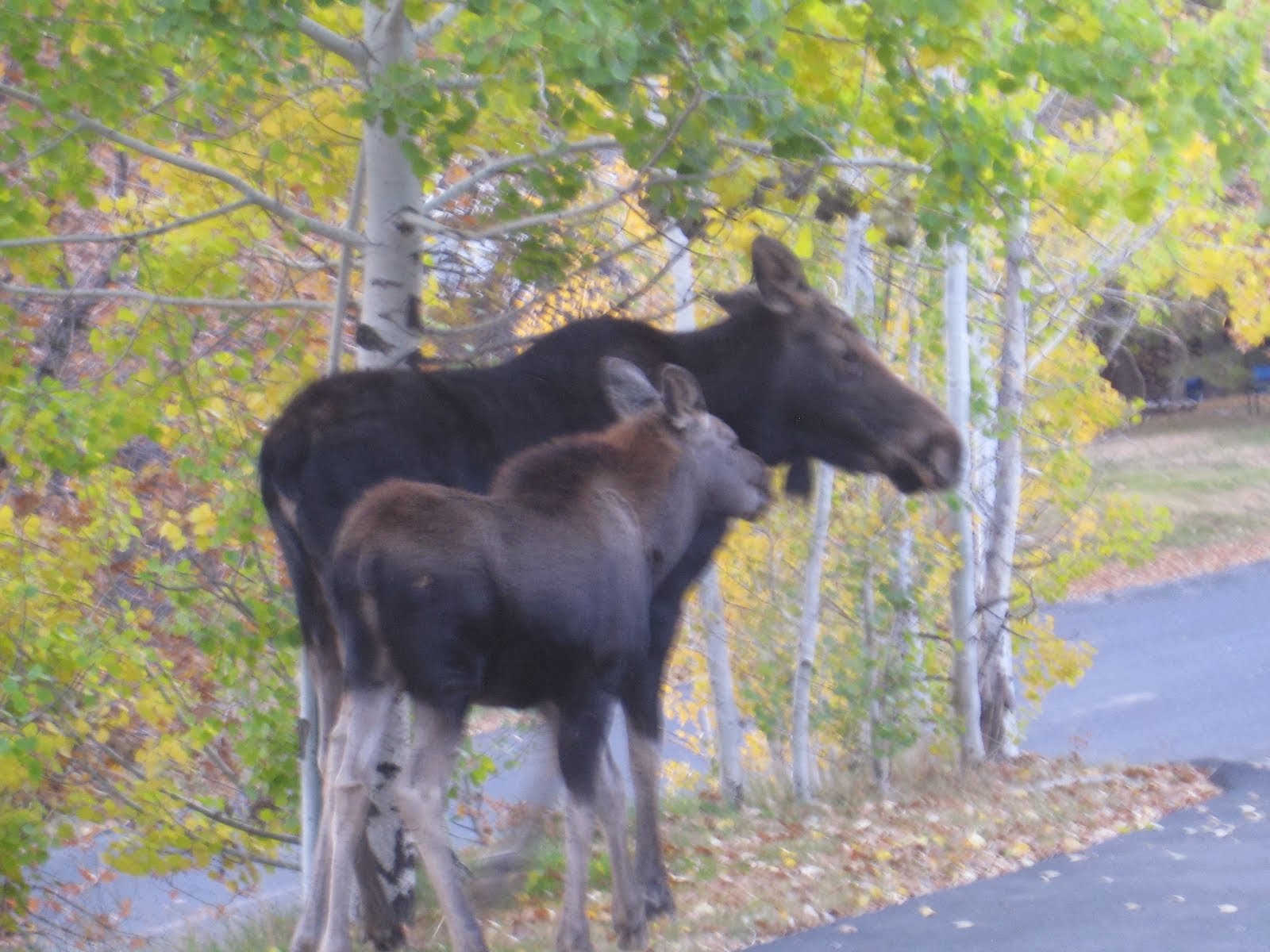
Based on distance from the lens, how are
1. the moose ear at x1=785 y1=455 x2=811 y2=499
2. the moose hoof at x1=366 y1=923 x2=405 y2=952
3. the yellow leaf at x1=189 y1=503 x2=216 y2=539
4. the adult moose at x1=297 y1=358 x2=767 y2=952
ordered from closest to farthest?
1. the adult moose at x1=297 y1=358 x2=767 y2=952
2. the moose hoof at x1=366 y1=923 x2=405 y2=952
3. the moose ear at x1=785 y1=455 x2=811 y2=499
4. the yellow leaf at x1=189 y1=503 x2=216 y2=539

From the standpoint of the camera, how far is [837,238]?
888 centimetres

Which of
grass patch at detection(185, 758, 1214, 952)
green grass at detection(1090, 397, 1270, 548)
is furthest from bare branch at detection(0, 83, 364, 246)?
green grass at detection(1090, 397, 1270, 548)

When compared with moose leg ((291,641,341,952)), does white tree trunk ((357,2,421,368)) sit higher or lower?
higher

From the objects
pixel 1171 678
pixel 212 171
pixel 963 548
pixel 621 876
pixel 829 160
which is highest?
pixel 212 171

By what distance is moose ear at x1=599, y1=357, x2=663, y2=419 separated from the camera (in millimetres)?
6598

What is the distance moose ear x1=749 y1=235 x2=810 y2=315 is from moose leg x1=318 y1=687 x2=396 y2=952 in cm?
275

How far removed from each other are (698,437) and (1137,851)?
3.61 meters

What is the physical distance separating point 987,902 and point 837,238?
3.63 metres

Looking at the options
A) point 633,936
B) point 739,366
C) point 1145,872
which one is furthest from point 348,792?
point 1145,872

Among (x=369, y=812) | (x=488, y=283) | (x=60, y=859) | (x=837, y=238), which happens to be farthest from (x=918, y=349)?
(x=60, y=859)

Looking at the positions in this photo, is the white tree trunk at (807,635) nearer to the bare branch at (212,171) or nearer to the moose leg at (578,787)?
the bare branch at (212,171)

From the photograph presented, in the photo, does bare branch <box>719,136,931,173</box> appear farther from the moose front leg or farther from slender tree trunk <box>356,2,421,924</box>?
the moose front leg

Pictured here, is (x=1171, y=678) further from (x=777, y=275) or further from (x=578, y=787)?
(x=578, y=787)

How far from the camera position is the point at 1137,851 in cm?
839
